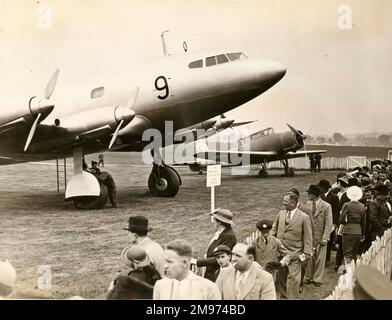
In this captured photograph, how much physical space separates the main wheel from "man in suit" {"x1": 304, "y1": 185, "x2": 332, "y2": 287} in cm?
173

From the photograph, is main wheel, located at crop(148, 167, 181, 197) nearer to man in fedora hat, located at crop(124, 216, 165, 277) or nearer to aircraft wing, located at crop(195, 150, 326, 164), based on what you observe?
aircraft wing, located at crop(195, 150, 326, 164)

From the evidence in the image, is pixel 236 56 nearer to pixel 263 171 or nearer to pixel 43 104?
pixel 263 171

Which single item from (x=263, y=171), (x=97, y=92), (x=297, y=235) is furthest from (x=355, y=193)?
(x=97, y=92)

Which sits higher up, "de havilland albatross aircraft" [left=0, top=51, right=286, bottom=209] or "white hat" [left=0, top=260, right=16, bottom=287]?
"de havilland albatross aircraft" [left=0, top=51, right=286, bottom=209]

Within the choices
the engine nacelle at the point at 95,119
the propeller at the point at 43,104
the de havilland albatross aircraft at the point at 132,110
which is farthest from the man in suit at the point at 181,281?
the propeller at the point at 43,104

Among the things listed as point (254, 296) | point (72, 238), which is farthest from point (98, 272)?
point (254, 296)

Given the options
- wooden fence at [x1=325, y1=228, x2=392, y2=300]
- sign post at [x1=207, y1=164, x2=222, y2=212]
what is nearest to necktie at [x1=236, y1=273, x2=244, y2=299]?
wooden fence at [x1=325, y1=228, x2=392, y2=300]

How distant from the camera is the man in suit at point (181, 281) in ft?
14.3

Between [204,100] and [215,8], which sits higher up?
[215,8]

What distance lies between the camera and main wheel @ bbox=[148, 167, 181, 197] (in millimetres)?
6898

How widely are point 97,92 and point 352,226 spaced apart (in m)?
3.41

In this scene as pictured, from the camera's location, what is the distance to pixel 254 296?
4.64 meters
